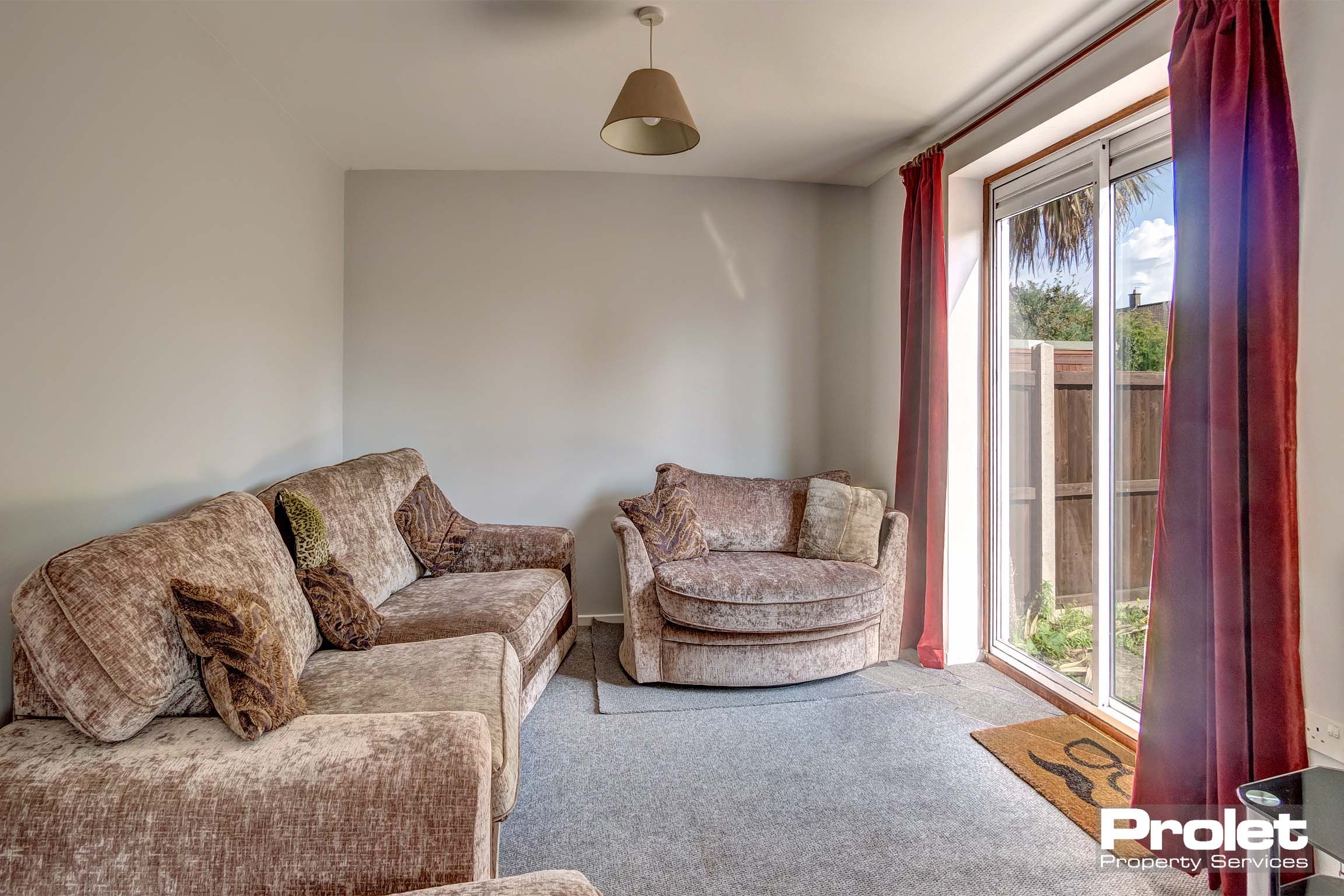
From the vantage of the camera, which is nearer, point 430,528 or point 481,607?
point 481,607

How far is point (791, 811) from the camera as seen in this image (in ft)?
7.23

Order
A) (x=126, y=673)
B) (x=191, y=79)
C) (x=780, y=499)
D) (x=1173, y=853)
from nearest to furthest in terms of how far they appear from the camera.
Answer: (x=126, y=673)
(x=1173, y=853)
(x=191, y=79)
(x=780, y=499)

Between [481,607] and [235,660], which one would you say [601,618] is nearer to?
[481,607]

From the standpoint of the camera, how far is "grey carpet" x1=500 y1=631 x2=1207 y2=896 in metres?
1.88

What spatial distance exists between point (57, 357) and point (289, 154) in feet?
6.07

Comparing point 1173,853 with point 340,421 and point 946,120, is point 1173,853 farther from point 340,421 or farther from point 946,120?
point 340,421

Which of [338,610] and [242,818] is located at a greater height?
[338,610]

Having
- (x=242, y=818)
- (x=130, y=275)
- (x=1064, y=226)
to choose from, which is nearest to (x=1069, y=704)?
(x=1064, y=226)

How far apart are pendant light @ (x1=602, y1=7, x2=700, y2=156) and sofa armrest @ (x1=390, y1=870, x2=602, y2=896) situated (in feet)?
6.67

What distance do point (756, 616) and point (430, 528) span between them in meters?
1.53

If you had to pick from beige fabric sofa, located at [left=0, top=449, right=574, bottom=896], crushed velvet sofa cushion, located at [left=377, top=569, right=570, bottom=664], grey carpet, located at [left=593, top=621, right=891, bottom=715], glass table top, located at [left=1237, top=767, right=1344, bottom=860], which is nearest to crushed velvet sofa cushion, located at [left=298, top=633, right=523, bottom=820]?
beige fabric sofa, located at [left=0, top=449, right=574, bottom=896]

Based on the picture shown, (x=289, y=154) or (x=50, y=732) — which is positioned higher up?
(x=289, y=154)

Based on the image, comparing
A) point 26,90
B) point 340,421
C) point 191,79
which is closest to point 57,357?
point 26,90

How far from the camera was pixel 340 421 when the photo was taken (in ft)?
13.2
